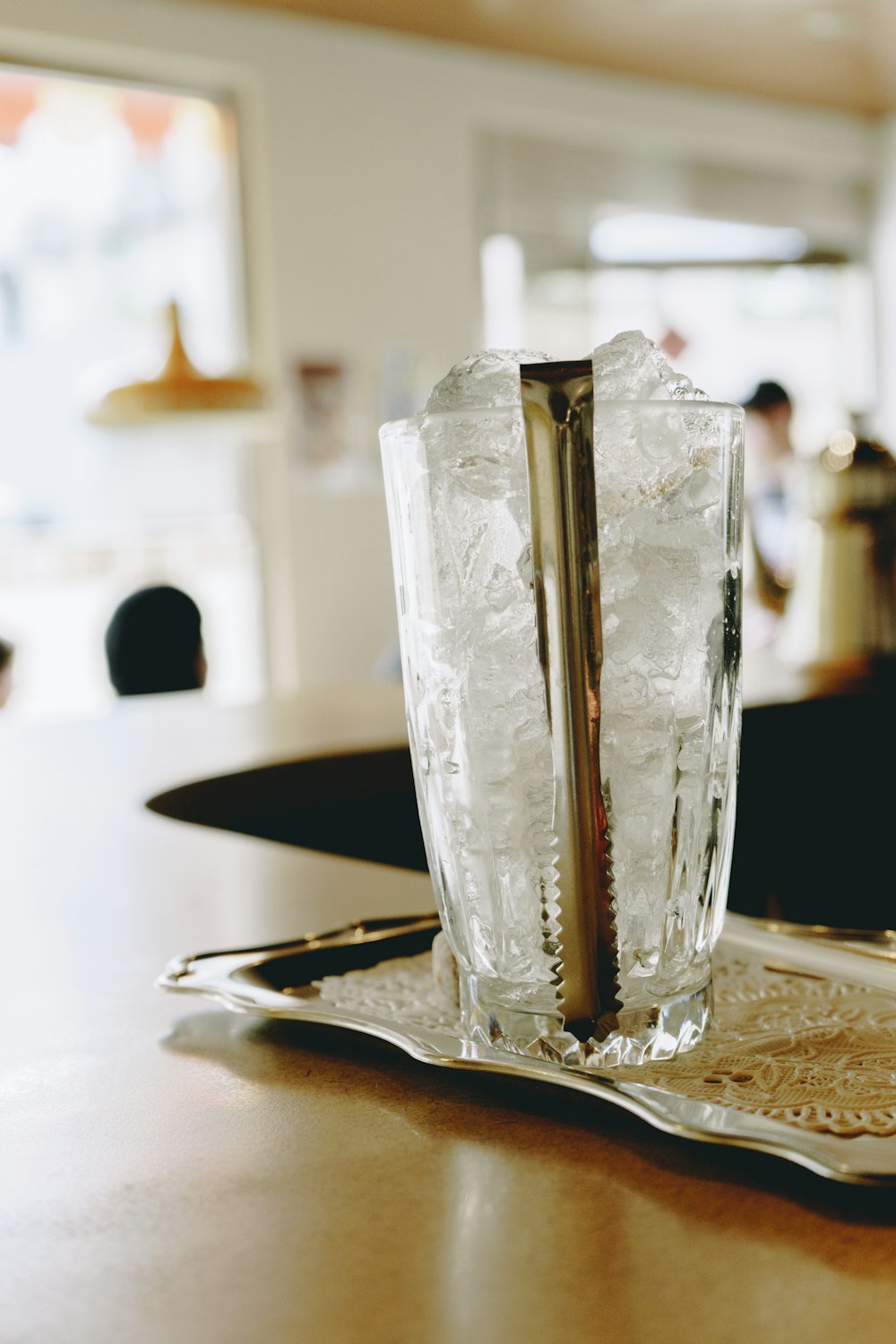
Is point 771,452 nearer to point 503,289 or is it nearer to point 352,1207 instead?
point 503,289

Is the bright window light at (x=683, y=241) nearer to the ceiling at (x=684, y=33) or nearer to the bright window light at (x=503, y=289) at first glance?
the bright window light at (x=503, y=289)

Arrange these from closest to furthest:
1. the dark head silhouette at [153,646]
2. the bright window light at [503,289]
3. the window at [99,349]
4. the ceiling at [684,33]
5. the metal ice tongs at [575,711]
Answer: the metal ice tongs at [575,711] < the dark head silhouette at [153,646] < the window at [99,349] < the ceiling at [684,33] < the bright window light at [503,289]

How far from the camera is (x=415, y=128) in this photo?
5.15 metres

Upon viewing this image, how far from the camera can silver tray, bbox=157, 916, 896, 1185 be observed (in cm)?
32

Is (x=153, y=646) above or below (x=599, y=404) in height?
below

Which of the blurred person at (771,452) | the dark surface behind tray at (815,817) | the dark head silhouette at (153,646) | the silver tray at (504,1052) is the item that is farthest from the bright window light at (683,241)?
the silver tray at (504,1052)

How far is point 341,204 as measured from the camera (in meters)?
5.01

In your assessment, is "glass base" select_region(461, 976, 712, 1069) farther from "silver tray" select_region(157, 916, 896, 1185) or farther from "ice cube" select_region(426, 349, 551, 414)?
"ice cube" select_region(426, 349, 551, 414)

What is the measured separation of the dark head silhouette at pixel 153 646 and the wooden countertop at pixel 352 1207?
278 cm

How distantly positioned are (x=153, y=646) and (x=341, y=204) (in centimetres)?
237

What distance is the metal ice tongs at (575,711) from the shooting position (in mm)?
381

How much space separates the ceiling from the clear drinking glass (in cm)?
476

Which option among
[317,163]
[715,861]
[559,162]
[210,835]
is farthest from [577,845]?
[559,162]

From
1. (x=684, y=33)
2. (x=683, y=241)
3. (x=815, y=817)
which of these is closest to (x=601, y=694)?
(x=815, y=817)
